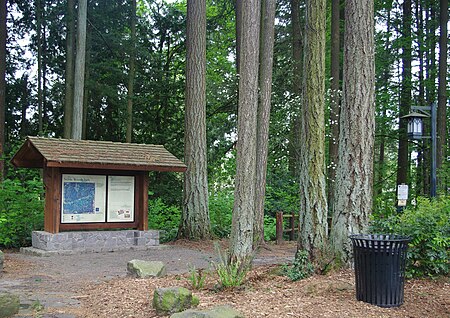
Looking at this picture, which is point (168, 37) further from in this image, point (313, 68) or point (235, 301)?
point (235, 301)

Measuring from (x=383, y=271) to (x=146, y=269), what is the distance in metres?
3.93

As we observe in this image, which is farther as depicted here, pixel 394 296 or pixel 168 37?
pixel 168 37

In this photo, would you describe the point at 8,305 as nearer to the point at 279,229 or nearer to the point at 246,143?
the point at 246,143

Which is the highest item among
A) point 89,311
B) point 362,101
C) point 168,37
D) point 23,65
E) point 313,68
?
point 168,37

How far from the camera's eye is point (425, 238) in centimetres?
679

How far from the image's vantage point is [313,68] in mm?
8312

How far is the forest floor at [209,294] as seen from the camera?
566 centimetres

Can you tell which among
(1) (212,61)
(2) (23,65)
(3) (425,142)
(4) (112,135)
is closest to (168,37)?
(1) (212,61)

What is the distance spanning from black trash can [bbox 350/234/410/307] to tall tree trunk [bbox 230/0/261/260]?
7.03 feet

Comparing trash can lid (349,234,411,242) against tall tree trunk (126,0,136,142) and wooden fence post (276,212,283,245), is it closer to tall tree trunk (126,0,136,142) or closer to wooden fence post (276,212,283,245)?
wooden fence post (276,212,283,245)

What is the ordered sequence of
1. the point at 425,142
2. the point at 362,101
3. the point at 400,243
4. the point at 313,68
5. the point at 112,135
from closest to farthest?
1. the point at 400,243
2. the point at 362,101
3. the point at 313,68
4. the point at 425,142
5. the point at 112,135

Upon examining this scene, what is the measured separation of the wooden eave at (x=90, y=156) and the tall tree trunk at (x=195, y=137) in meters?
0.69

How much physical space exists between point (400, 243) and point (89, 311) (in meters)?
3.95

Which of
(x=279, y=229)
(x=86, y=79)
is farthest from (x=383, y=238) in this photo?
(x=86, y=79)
